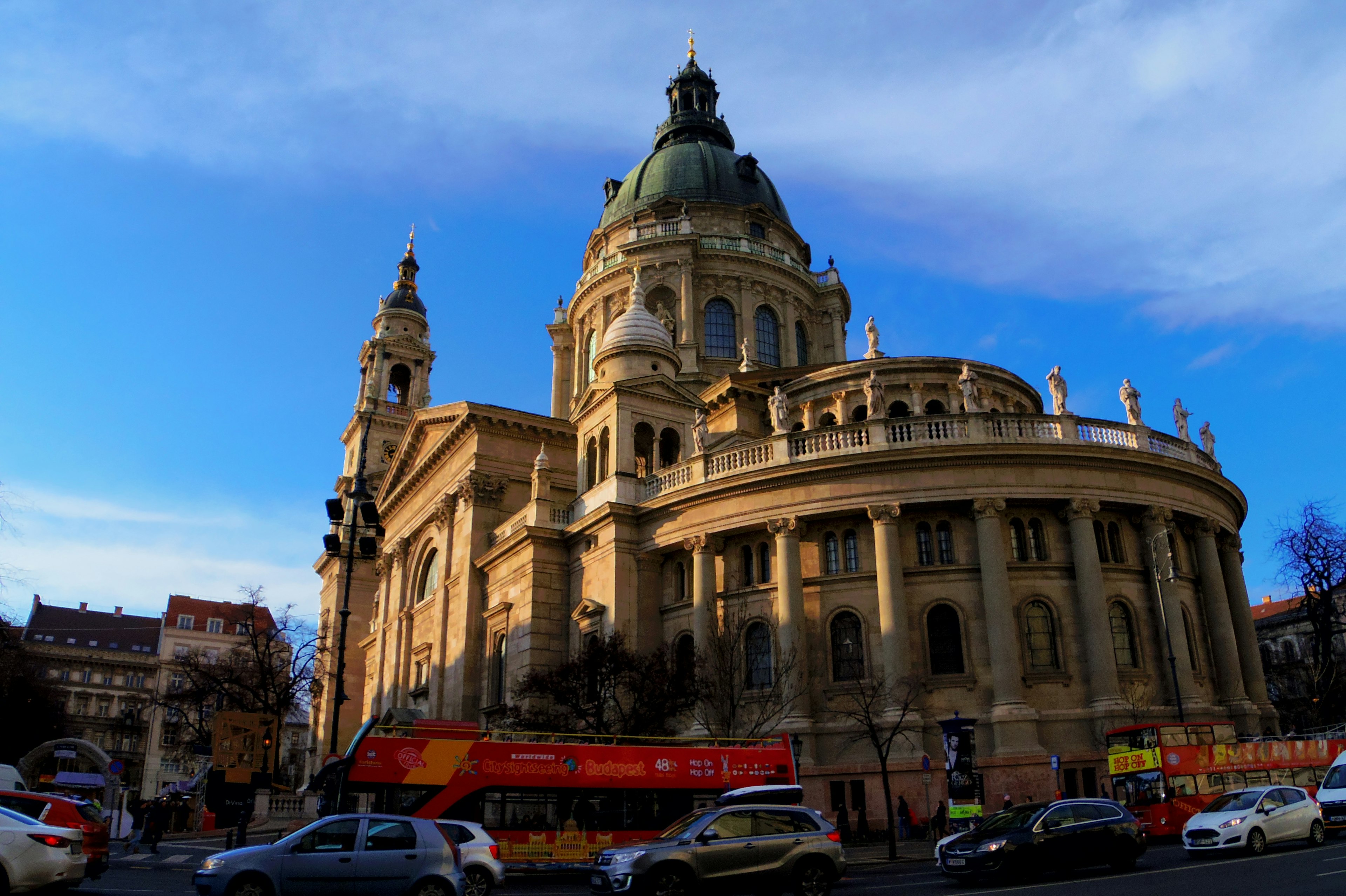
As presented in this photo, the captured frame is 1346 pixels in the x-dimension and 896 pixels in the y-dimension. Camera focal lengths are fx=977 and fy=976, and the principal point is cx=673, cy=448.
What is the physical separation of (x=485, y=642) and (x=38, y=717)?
37.3m

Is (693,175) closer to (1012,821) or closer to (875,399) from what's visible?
(875,399)

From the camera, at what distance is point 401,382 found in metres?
79.2

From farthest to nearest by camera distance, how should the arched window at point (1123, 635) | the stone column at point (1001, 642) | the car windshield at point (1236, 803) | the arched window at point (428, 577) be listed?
the arched window at point (428, 577) < the arched window at point (1123, 635) < the stone column at point (1001, 642) < the car windshield at point (1236, 803)

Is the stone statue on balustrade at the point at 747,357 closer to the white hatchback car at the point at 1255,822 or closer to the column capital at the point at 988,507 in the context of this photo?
the column capital at the point at 988,507

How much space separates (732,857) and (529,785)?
708cm

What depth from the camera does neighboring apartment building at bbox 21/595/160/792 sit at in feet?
285

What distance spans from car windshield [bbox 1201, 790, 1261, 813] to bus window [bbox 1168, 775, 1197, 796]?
379 cm

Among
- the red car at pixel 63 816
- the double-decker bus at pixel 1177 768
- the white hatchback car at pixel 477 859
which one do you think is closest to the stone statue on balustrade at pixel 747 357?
the double-decker bus at pixel 1177 768

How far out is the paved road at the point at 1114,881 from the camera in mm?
13734

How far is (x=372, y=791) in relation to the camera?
20.3 metres

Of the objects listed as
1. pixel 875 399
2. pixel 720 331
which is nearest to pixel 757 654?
pixel 875 399

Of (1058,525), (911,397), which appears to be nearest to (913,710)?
(1058,525)

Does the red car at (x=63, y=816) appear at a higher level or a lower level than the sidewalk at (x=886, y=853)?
higher

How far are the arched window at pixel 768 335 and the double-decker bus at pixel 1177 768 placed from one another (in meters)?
34.9
